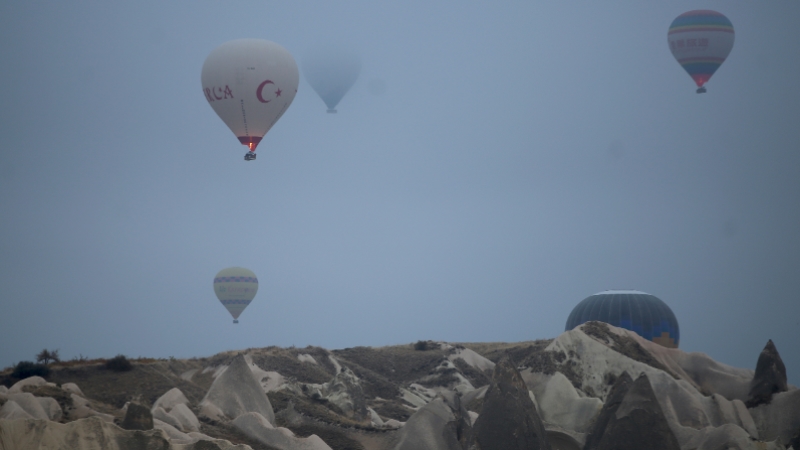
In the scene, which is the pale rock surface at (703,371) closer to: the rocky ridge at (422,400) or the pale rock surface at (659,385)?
the rocky ridge at (422,400)

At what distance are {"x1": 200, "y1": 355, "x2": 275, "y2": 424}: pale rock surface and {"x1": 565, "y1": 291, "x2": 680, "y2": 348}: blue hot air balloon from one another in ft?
125

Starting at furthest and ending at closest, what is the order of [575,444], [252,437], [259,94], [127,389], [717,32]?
[717,32] → [259,94] → [127,389] → [575,444] → [252,437]

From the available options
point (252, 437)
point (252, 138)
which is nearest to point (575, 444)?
point (252, 437)

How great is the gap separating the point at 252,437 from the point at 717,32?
54.8 meters

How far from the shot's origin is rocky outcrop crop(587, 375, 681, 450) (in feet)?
143

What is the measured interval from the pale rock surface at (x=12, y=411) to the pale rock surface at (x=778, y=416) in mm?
39237

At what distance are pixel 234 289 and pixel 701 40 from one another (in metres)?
42.5

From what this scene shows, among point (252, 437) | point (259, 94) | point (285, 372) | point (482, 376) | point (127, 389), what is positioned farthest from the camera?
point (482, 376)

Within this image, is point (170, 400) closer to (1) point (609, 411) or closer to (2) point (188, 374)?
(2) point (188, 374)

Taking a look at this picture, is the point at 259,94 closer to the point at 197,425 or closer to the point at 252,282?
the point at 197,425

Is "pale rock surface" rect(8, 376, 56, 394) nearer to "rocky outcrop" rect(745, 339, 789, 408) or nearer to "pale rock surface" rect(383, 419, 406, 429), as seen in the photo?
"pale rock surface" rect(383, 419, 406, 429)

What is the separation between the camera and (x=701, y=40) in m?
84.7

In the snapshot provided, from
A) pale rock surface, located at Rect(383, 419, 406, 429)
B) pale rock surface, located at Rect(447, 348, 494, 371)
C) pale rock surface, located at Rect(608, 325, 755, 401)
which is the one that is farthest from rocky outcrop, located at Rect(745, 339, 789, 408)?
pale rock surface, located at Rect(383, 419, 406, 429)

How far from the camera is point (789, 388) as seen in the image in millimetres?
65625
